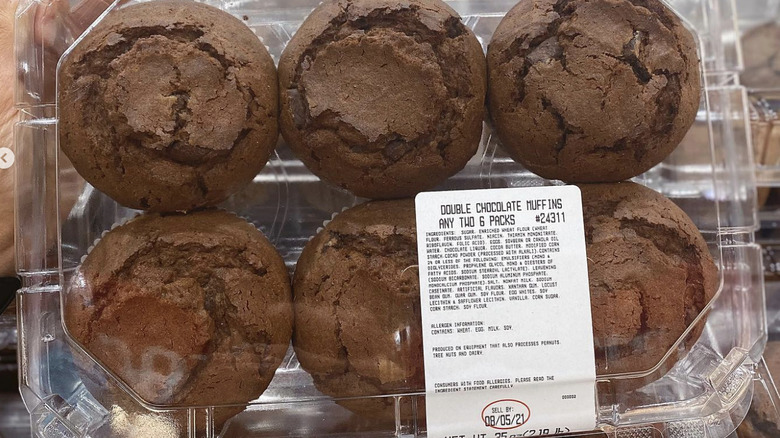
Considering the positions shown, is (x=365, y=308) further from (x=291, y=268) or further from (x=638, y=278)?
(x=638, y=278)

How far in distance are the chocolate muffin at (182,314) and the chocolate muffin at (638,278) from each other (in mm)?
553

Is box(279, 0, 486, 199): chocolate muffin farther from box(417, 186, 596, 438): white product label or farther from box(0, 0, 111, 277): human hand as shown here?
box(0, 0, 111, 277): human hand

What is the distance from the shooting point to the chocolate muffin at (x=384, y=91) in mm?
A: 1082

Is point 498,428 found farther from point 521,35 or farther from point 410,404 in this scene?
point 521,35

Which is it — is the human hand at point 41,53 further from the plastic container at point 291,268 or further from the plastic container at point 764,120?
the plastic container at point 764,120

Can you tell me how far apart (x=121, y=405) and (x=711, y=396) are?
1.10 meters

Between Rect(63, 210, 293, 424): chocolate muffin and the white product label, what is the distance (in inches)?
10.9

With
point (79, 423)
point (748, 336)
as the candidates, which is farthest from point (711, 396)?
point (79, 423)

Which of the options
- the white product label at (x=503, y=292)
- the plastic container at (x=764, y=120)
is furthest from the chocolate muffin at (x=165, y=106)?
the plastic container at (x=764, y=120)

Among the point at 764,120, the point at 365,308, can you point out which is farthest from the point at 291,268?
the point at 764,120

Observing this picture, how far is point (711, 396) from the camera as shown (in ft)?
4.05

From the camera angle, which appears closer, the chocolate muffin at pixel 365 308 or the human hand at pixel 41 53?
the chocolate muffin at pixel 365 308

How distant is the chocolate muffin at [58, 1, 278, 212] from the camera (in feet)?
3.45


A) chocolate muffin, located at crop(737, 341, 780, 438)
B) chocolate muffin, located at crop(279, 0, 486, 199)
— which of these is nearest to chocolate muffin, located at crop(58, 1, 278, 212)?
chocolate muffin, located at crop(279, 0, 486, 199)
